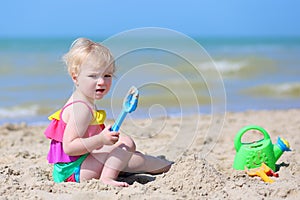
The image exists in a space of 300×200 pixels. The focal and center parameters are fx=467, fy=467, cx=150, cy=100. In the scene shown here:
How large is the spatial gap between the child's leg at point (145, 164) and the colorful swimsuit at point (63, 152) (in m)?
0.29

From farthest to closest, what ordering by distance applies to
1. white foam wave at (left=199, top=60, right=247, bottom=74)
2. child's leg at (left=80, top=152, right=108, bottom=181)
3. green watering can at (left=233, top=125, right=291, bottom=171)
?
A: white foam wave at (left=199, top=60, right=247, bottom=74), green watering can at (left=233, top=125, right=291, bottom=171), child's leg at (left=80, top=152, right=108, bottom=181)

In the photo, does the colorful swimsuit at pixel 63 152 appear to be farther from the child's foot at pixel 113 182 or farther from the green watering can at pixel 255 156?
the green watering can at pixel 255 156

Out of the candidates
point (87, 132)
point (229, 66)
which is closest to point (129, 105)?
point (87, 132)

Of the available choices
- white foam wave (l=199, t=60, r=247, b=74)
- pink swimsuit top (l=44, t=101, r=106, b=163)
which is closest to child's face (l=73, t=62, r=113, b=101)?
pink swimsuit top (l=44, t=101, r=106, b=163)

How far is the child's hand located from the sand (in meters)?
0.25

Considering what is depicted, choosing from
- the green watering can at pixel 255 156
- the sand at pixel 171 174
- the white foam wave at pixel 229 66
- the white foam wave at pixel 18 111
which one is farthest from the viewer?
the white foam wave at pixel 229 66

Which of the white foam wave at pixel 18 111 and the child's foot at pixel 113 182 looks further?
the white foam wave at pixel 18 111

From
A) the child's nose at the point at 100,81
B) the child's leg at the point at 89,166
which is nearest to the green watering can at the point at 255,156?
the child's leg at the point at 89,166

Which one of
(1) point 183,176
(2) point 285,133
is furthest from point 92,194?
(2) point 285,133

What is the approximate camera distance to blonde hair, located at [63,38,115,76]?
2.77 m

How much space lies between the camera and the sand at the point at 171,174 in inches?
103

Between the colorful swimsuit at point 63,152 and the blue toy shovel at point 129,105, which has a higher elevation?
the blue toy shovel at point 129,105

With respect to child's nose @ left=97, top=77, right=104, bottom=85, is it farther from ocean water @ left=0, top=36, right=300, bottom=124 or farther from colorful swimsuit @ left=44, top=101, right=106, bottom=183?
ocean water @ left=0, top=36, right=300, bottom=124

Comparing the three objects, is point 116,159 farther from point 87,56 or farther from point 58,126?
point 87,56
